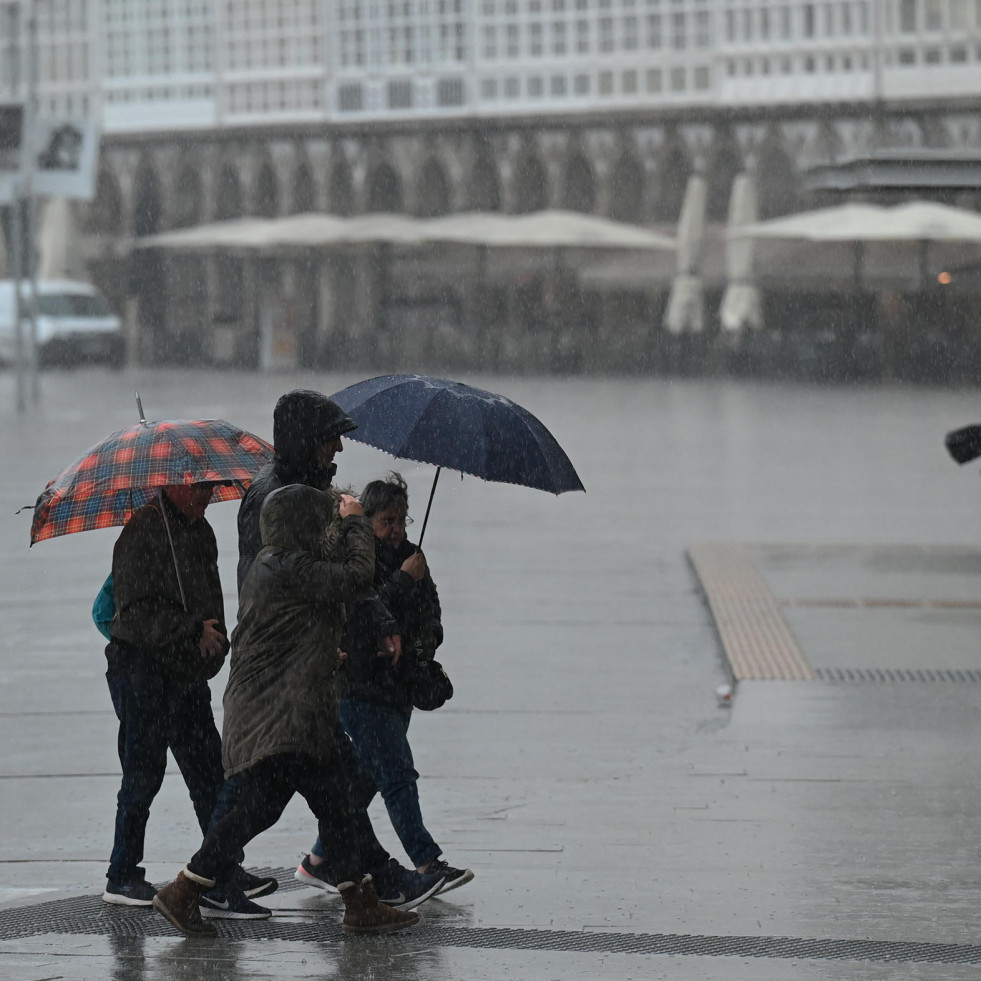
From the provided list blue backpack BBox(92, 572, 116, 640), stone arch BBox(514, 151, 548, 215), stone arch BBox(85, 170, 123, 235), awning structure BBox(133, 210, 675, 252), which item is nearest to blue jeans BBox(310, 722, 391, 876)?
blue backpack BBox(92, 572, 116, 640)

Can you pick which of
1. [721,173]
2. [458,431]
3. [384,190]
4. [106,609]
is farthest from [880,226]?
[106,609]

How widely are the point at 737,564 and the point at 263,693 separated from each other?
798cm

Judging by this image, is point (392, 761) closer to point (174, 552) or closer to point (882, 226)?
point (174, 552)

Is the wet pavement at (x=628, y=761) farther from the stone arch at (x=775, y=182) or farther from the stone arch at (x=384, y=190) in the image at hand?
the stone arch at (x=384, y=190)

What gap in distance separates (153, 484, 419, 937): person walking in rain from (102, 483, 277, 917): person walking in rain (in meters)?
0.25

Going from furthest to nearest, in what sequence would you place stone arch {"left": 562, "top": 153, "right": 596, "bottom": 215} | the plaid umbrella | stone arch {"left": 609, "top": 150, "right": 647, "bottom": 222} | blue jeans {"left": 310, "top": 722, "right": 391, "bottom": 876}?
stone arch {"left": 562, "top": 153, "right": 596, "bottom": 215}
stone arch {"left": 609, "top": 150, "right": 647, "bottom": 222}
the plaid umbrella
blue jeans {"left": 310, "top": 722, "right": 391, "bottom": 876}

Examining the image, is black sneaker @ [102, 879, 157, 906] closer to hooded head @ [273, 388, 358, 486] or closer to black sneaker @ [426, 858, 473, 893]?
black sneaker @ [426, 858, 473, 893]

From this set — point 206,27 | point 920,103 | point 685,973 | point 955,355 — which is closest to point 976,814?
point 685,973

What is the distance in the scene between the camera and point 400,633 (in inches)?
227

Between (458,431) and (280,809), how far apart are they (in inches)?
45.0

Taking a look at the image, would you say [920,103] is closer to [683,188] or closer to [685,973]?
[683,188]

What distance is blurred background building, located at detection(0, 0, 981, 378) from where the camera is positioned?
141 feet

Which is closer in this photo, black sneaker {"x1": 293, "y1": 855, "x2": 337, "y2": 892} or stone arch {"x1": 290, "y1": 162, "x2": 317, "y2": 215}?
black sneaker {"x1": 293, "y1": 855, "x2": 337, "y2": 892}

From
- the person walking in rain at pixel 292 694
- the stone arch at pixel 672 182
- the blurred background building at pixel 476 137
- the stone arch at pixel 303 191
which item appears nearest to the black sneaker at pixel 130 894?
the person walking in rain at pixel 292 694
